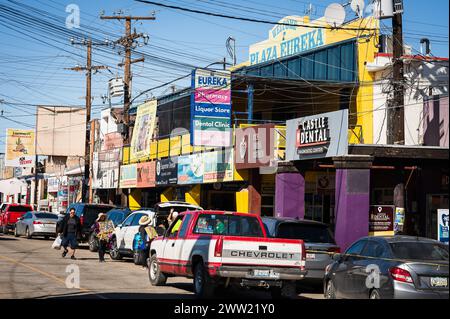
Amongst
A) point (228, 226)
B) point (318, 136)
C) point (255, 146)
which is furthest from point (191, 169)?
point (228, 226)

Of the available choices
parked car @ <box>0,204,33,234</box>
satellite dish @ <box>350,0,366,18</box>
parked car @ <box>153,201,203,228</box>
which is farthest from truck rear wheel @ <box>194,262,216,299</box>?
parked car @ <box>0,204,33,234</box>

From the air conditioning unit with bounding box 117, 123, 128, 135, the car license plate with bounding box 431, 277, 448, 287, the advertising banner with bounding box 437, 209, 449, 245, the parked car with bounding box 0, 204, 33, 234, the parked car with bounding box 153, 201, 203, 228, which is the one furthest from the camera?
the parked car with bounding box 0, 204, 33, 234

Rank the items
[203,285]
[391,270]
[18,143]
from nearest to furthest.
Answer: [391,270] < [203,285] < [18,143]

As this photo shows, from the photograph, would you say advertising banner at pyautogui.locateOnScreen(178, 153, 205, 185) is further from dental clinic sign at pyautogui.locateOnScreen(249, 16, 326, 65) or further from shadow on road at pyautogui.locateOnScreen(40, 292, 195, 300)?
shadow on road at pyautogui.locateOnScreen(40, 292, 195, 300)

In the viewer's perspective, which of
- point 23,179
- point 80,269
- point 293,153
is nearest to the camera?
point 80,269

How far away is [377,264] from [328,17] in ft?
78.3

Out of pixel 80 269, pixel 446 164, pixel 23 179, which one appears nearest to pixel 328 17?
pixel 446 164

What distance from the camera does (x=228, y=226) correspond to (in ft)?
54.3

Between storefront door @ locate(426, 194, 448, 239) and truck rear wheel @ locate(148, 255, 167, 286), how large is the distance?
40.5 feet

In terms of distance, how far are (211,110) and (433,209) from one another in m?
9.09

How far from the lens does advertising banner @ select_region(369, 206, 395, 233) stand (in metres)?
22.5

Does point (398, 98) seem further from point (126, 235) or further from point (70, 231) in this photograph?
point (70, 231)

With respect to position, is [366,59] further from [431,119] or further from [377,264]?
[377,264]

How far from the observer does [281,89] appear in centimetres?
3406
